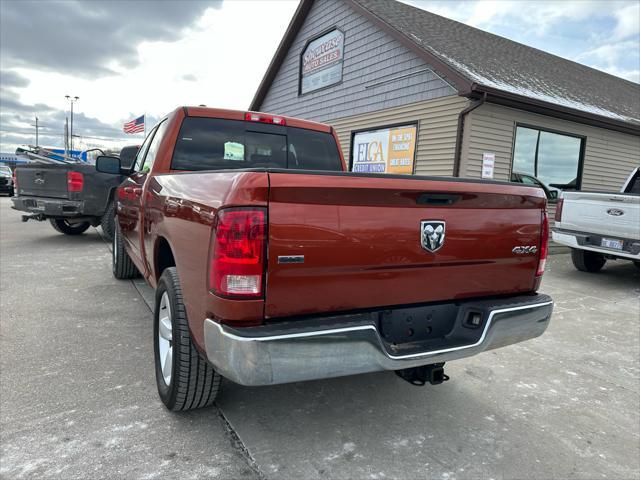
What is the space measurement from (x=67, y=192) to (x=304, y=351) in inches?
296

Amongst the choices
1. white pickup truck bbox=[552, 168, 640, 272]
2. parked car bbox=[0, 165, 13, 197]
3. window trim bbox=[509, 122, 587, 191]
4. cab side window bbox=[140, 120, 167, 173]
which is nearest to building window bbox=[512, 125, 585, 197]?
window trim bbox=[509, 122, 587, 191]

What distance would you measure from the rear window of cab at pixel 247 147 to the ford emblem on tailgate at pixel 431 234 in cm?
181

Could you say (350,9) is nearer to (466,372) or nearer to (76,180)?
(76,180)

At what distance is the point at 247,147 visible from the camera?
3.61 meters

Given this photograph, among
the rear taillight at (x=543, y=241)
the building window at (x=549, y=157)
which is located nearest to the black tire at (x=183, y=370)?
the rear taillight at (x=543, y=241)

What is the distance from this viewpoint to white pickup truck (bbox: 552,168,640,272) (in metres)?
6.20

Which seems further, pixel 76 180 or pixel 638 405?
pixel 76 180

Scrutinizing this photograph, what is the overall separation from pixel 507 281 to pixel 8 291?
208 inches

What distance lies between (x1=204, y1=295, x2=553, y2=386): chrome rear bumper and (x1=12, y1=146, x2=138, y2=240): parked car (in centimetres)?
662

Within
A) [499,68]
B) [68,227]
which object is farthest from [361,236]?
[499,68]

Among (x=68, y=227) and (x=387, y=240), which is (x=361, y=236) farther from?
(x=68, y=227)

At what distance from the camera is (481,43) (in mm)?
11953

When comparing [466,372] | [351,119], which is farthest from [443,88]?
[466,372]

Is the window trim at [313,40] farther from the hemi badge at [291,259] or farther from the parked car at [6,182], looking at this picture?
the parked car at [6,182]
